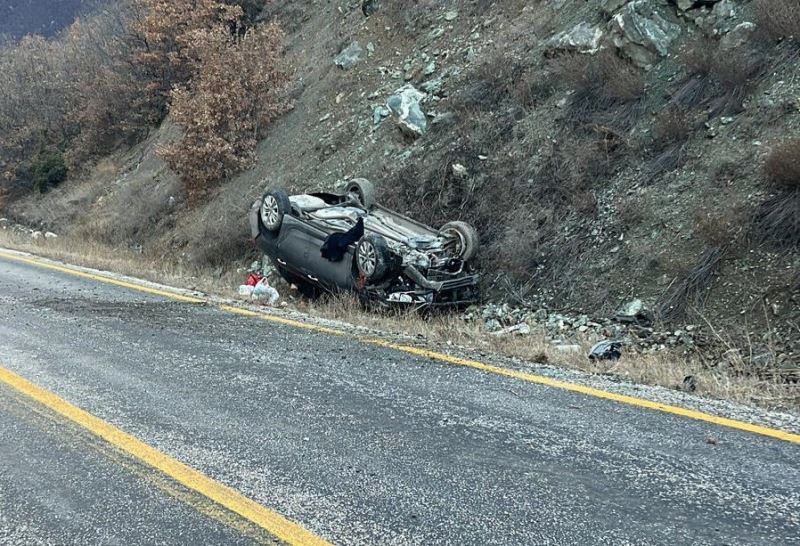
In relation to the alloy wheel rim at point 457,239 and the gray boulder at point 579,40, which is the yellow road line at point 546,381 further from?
the gray boulder at point 579,40

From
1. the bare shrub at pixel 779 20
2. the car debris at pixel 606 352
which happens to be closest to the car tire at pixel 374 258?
the car debris at pixel 606 352

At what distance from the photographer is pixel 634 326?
8828 mm

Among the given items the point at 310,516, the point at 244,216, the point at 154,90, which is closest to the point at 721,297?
the point at 310,516

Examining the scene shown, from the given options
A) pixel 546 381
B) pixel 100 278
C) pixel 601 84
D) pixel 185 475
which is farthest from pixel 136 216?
pixel 185 475

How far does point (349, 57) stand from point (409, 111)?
538cm

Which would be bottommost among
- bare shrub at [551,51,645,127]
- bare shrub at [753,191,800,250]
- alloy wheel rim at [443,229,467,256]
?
alloy wheel rim at [443,229,467,256]

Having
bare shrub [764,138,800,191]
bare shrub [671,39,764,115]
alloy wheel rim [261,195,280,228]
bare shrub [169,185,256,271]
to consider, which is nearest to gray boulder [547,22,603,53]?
bare shrub [671,39,764,115]

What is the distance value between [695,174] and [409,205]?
17.4 feet

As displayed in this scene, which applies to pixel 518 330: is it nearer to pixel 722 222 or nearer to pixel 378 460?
pixel 722 222

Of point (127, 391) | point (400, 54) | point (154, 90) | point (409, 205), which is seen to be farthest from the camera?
point (154, 90)

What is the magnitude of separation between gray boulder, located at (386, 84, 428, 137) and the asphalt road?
30.2 feet

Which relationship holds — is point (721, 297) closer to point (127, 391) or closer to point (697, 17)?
point (697, 17)

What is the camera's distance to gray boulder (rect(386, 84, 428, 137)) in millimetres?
14672

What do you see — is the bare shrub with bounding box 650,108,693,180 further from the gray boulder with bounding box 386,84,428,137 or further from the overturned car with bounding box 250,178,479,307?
the gray boulder with bounding box 386,84,428,137
